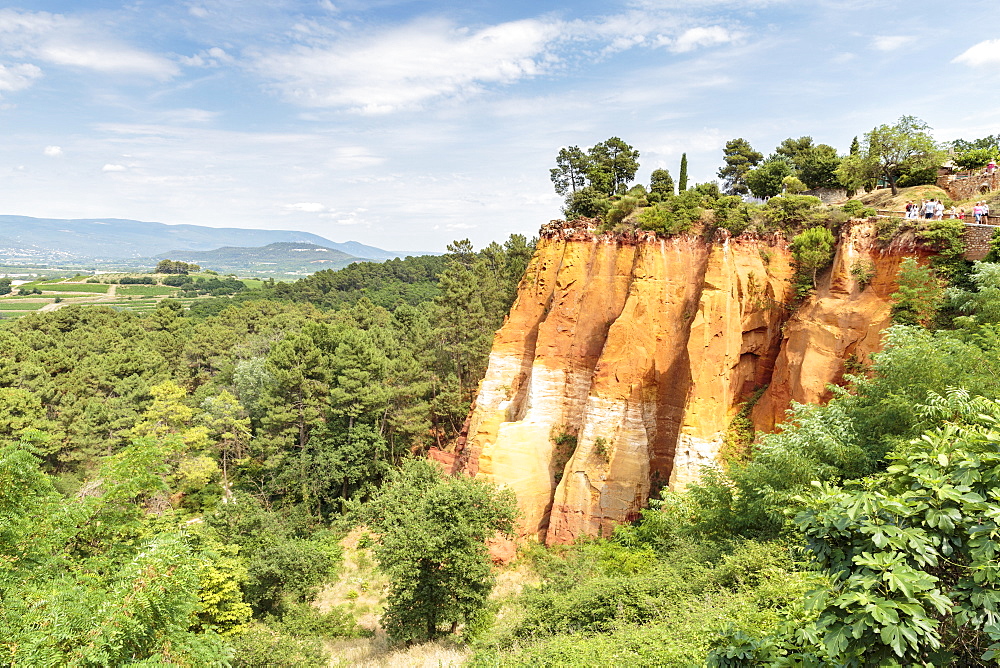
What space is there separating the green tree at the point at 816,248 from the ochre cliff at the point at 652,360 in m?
0.58

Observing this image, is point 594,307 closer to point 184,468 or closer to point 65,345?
point 184,468

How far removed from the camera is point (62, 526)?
11.6m

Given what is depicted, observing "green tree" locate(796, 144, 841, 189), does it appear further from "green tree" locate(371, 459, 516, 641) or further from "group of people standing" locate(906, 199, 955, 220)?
"green tree" locate(371, 459, 516, 641)

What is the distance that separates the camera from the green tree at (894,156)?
75.9 ft

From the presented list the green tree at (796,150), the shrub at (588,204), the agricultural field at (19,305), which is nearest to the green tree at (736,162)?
the green tree at (796,150)

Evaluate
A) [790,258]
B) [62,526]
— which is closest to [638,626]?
[62,526]

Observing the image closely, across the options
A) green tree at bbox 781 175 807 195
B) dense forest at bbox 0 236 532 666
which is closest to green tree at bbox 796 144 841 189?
green tree at bbox 781 175 807 195

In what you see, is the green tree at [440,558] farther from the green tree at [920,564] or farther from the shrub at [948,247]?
the shrub at [948,247]

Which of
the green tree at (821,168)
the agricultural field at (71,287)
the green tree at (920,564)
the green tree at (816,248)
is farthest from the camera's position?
the agricultural field at (71,287)

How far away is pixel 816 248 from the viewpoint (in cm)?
2020

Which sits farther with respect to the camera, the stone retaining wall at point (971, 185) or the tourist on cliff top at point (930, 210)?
the stone retaining wall at point (971, 185)

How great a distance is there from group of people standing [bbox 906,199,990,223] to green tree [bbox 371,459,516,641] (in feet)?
66.0

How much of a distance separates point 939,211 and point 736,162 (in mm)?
24445

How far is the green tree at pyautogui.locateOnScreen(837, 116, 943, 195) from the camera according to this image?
23.1 m
